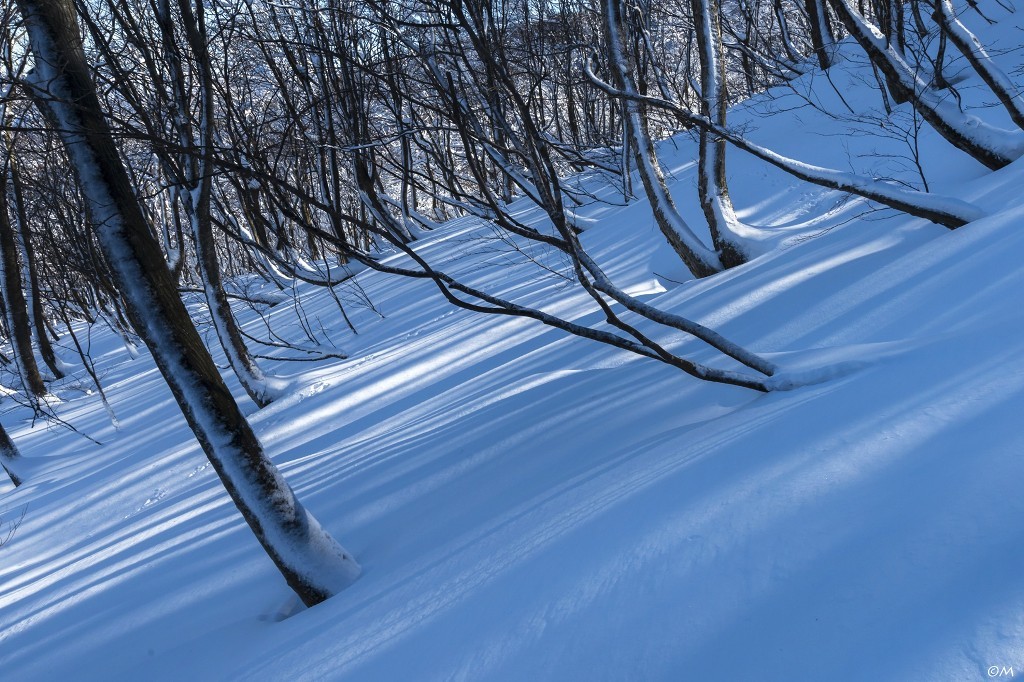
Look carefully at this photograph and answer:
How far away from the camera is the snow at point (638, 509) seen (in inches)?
62.2

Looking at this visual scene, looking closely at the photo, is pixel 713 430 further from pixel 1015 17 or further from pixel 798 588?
pixel 1015 17

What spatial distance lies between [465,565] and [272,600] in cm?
125

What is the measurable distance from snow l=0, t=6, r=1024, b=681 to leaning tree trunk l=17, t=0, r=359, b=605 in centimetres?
25

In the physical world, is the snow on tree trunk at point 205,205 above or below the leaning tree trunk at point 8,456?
above

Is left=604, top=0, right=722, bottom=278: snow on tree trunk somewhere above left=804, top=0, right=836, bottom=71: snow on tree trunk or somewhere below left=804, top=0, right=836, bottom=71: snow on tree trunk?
below

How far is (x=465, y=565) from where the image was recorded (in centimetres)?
251

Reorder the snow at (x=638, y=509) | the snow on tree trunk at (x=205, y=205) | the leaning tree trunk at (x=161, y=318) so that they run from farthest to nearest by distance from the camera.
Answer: the snow on tree trunk at (x=205, y=205) < the leaning tree trunk at (x=161, y=318) < the snow at (x=638, y=509)

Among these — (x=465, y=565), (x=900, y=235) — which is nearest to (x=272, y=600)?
(x=465, y=565)

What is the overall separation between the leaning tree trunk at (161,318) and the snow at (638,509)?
25 cm

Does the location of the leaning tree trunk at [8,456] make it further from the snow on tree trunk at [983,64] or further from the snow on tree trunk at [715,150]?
the snow on tree trunk at [983,64]

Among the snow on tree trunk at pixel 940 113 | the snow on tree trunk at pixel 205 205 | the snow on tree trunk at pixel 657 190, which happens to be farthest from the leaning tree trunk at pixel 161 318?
the snow on tree trunk at pixel 940 113

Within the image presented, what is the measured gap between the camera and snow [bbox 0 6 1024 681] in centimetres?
158

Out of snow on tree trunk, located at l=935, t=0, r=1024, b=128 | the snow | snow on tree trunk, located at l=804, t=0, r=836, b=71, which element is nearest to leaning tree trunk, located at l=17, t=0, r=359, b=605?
the snow

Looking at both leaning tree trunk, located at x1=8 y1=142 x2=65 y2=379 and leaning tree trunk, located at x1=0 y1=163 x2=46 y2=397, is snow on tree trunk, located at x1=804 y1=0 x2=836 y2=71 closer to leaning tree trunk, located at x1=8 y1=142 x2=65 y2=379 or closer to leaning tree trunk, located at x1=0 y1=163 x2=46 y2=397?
leaning tree trunk, located at x1=8 y1=142 x2=65 y2=379
